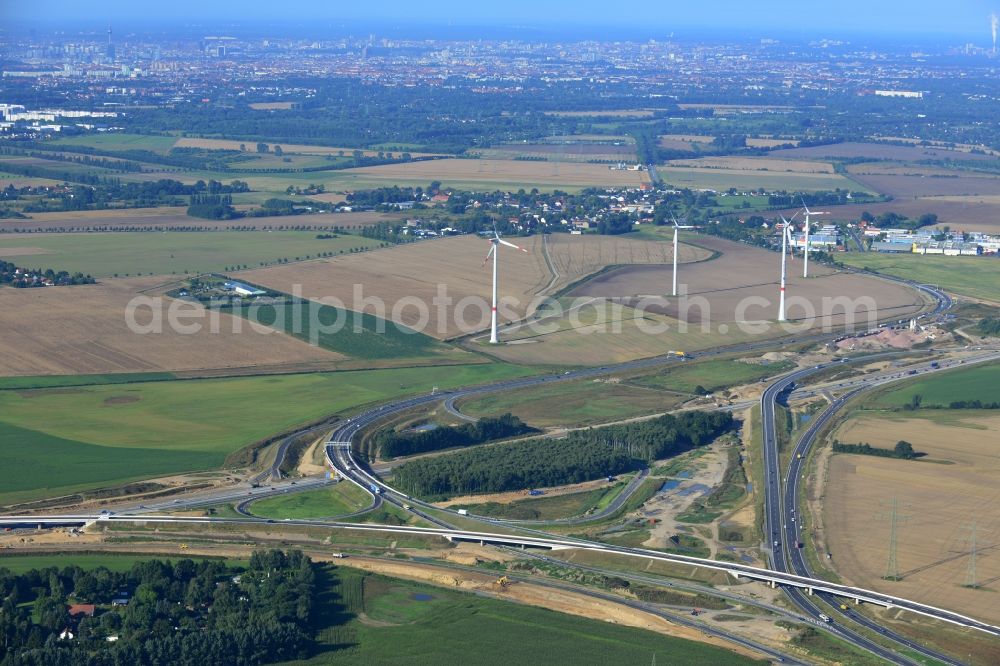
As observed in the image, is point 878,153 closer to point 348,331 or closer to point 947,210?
point 947,210

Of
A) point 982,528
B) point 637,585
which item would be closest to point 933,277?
point 982,528

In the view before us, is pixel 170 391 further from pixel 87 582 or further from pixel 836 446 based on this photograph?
pixel 836 446

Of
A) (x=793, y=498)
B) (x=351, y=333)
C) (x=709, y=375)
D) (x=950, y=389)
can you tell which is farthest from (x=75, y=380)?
(x=950, y=389)

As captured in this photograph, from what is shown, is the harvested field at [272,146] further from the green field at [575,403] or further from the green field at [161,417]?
the green field at [575,403]

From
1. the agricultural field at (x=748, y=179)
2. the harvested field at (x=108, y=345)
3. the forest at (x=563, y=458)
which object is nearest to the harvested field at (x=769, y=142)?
the agricultural field at (x=748, y=179)

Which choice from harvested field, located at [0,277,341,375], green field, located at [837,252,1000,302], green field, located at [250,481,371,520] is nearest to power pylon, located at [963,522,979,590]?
green field, located at [250,481,371,520]

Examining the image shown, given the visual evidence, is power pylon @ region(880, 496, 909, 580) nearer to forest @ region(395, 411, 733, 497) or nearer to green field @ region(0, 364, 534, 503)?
forest @ region(395, 411, 733, 497)
